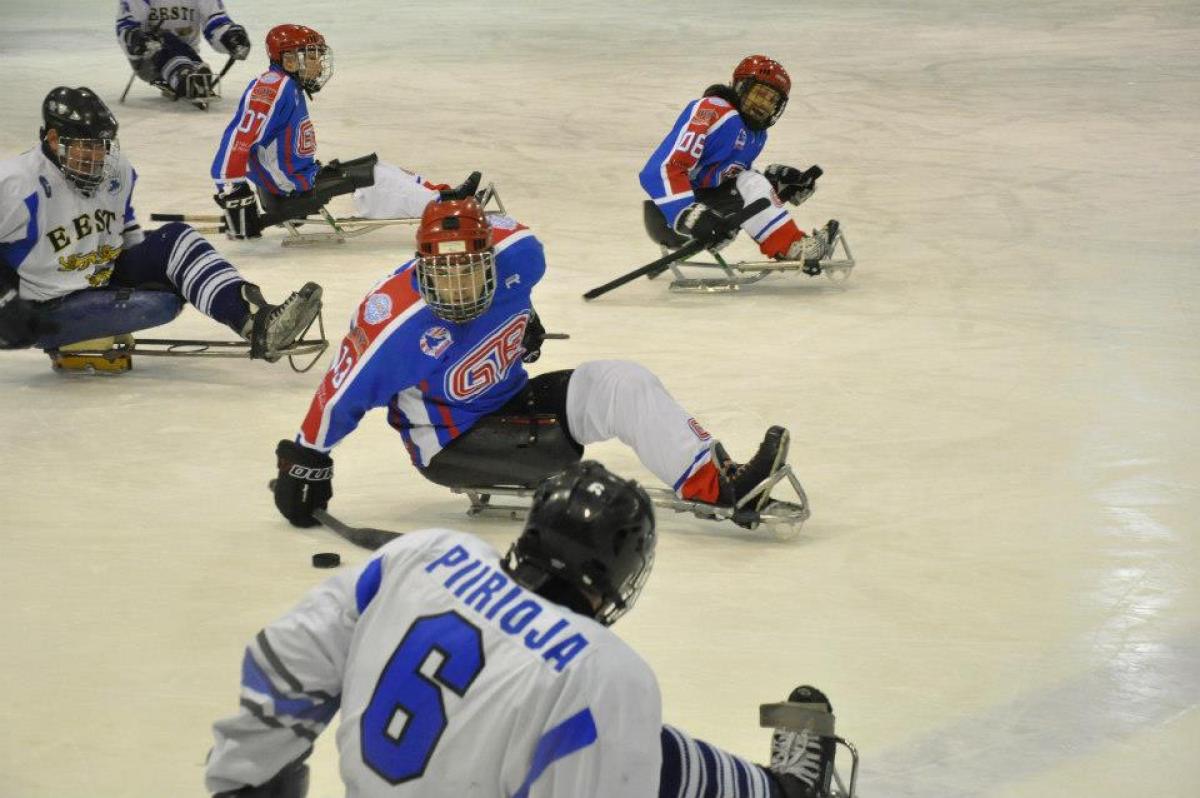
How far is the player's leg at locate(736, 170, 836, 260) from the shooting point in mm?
7586

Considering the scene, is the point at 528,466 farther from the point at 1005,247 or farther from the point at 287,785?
the point at 1005,247

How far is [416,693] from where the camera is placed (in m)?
2.31

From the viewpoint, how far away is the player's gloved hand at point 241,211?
806cm

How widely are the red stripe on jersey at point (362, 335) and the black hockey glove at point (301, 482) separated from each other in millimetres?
51

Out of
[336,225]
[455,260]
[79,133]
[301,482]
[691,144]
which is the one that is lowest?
[336,225]

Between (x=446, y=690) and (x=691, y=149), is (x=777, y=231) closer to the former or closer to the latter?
(x=691, y=149)

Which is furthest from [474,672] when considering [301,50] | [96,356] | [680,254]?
[301,50]

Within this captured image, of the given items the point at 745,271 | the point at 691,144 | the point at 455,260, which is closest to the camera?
the point at 455,260

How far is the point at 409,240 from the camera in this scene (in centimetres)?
877

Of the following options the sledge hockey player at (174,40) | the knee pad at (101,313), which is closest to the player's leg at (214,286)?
the knee pad at (101,313)

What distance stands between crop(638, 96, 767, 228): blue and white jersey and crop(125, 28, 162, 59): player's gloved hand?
18.2ft

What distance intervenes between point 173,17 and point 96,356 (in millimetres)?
6432

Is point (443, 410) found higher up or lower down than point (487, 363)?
lower down

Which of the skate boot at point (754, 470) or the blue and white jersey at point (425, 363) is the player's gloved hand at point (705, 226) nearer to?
the blue and white jersey at point (425, 363)
